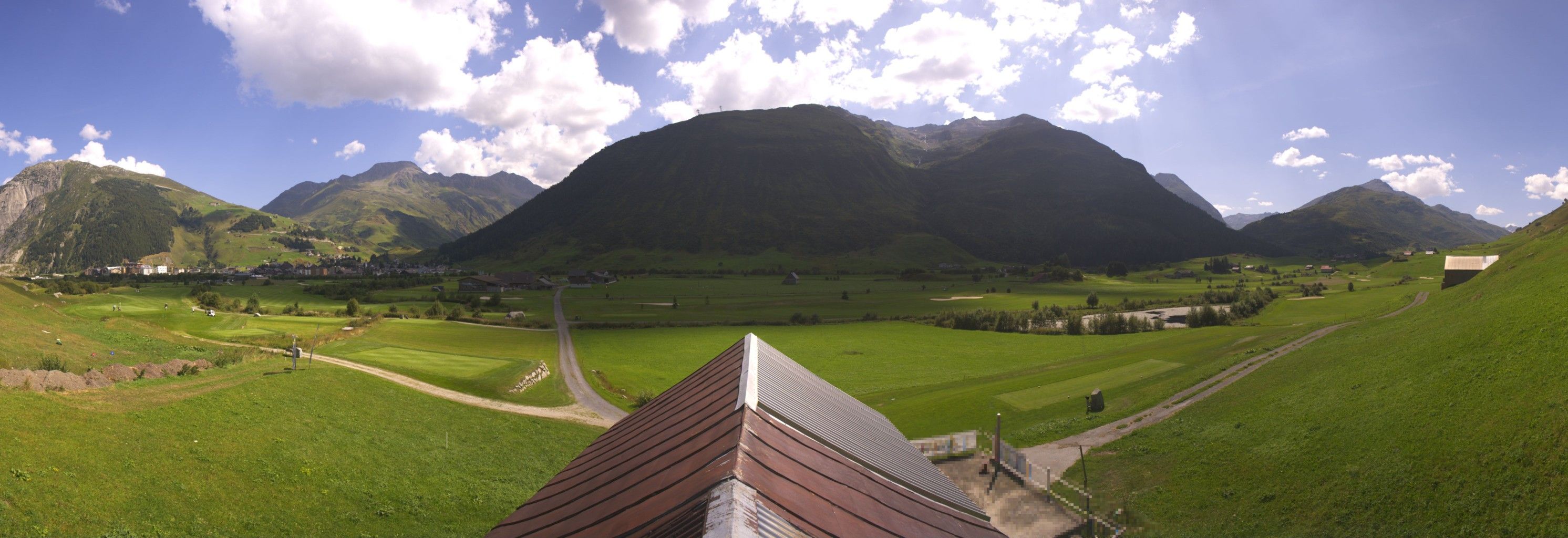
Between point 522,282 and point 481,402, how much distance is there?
106m

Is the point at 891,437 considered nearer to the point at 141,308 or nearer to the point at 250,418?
the point at 250,418

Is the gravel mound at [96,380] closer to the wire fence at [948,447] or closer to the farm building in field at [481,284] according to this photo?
the wire fence at [948,447]

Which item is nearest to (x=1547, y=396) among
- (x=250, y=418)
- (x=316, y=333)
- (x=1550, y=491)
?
(x=1550, y=491)

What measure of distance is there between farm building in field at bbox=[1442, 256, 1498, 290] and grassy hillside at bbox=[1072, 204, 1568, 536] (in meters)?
43.4

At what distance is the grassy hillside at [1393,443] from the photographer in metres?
11.3

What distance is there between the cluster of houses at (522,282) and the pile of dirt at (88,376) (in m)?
84.8

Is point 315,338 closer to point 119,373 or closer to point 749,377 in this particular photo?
point 119,373

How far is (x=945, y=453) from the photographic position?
24.5 m

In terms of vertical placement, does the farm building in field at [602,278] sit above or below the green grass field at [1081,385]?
above

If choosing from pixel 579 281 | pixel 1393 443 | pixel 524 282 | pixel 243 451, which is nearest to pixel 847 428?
pixel 1393 443

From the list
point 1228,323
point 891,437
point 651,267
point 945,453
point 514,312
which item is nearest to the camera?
point 891,437

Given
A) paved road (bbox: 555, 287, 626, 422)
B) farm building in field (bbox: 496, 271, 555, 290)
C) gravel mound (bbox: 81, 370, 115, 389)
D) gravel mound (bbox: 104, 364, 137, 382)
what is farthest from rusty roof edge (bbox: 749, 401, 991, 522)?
farm building in field (bbox: 496, 271, 555, 290)

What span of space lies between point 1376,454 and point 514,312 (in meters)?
80.9

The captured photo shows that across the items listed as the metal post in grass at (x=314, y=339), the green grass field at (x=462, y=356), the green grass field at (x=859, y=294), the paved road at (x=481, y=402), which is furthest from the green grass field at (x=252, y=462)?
the green grass field at (x=859, y=294)
